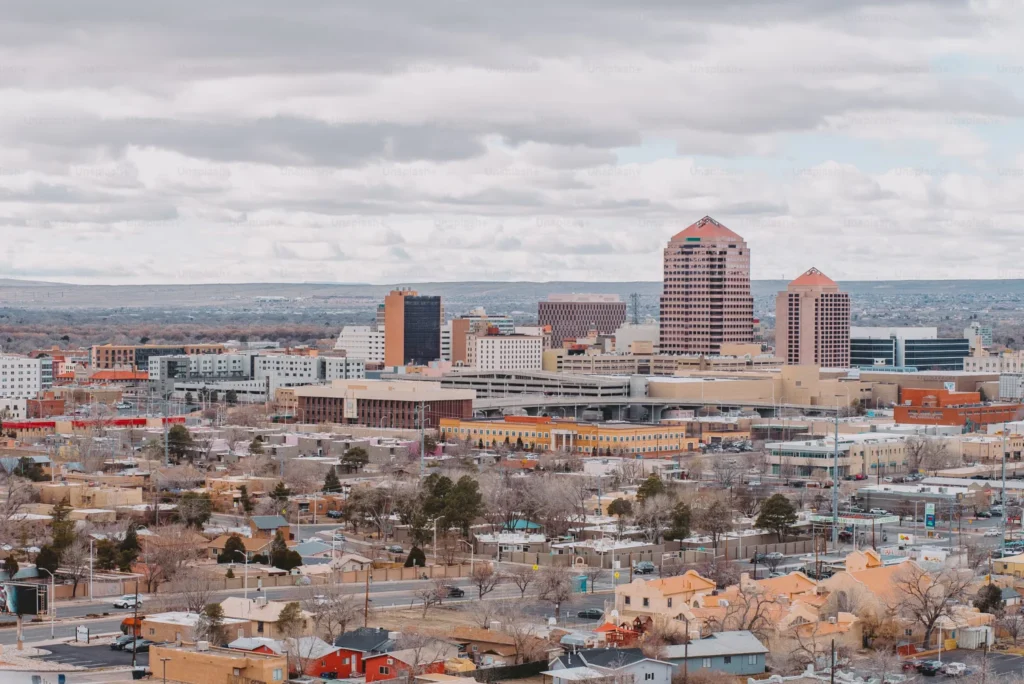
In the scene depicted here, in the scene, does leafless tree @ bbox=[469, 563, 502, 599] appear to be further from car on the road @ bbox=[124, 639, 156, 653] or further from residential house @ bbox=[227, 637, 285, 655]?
car on the road @ bbox=[124, 639, 156, 653]

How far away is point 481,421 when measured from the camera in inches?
4235

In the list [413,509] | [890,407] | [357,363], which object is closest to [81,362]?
[357,363]

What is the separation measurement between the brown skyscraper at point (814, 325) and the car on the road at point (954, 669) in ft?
453

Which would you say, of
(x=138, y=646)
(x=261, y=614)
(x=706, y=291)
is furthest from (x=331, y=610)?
(x=706, y=291)

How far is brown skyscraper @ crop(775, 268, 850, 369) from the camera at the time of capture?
7092 inches

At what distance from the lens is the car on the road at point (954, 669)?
41.2 meters

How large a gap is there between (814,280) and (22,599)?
14125cm

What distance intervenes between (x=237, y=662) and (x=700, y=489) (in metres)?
40.5

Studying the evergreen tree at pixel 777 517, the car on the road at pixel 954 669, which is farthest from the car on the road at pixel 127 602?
the evergreen tree at pixel 777 517

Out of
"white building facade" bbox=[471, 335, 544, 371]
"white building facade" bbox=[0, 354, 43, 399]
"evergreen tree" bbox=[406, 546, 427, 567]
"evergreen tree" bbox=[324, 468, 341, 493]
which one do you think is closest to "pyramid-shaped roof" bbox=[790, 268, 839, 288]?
"white building facade" bbox=[471, 335, 544, 371]

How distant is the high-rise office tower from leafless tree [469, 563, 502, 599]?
453ft

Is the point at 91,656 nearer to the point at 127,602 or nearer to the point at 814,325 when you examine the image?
the point at 127,602

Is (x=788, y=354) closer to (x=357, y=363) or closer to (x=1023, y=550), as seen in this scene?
(x=357, y=363)

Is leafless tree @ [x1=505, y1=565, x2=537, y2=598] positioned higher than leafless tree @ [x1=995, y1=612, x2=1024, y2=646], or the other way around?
leafless tree @ [x1=505, y1=565, x2=537, y2=598]
